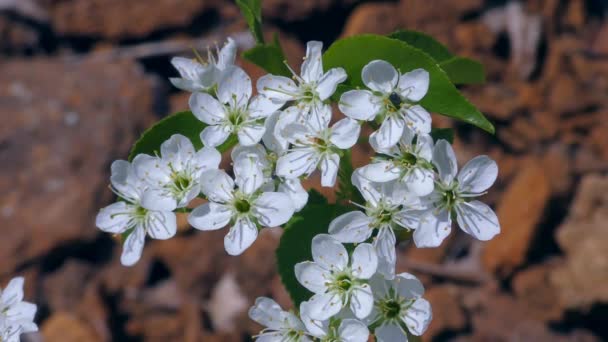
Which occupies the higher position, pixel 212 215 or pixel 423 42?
pixel 423 42

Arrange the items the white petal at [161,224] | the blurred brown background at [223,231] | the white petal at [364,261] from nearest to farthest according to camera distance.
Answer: the white petal at [364,261], the white petal at [161,224], the blurred brown background at [223,231]

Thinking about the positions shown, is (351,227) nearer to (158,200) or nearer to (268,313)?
(268,313)

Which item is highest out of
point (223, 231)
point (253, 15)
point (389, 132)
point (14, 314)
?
point (253, 15)

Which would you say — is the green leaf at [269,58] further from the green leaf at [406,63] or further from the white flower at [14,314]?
the white flower at [14,314]

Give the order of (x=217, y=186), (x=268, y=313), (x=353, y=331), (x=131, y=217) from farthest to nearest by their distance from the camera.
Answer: (x=131, y=217) → (x=268, y=313) → (x=217, y=186) → (x=353, y=331)

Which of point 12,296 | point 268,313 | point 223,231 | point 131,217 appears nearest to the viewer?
point 268,313

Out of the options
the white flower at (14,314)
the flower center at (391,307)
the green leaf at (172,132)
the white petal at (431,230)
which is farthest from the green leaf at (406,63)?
the white flower at (14,314)

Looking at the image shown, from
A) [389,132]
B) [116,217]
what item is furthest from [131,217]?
[389,132]
